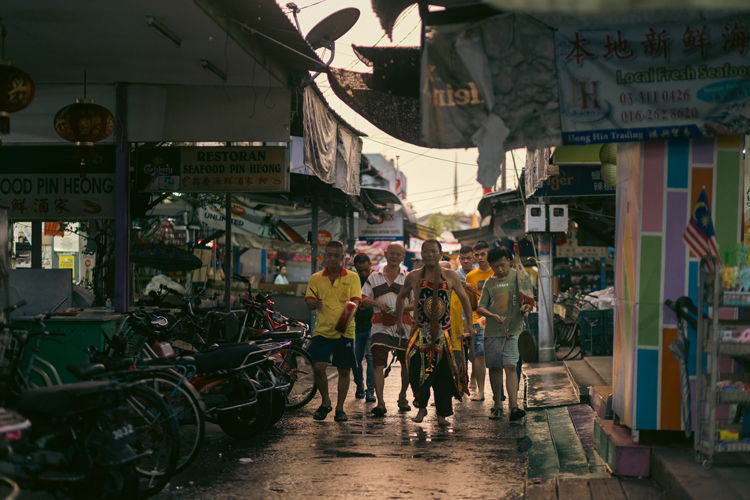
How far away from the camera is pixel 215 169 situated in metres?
9.53

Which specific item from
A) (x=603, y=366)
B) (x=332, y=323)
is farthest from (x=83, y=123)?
(x=603, y=366)

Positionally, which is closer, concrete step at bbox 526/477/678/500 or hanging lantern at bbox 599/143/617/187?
concrete step at bbox 526/477/678/500

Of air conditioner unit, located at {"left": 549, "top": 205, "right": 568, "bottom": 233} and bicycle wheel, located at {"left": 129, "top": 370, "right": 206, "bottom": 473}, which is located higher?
air conditioner unit, located at {"left": 549, "top": 205, "right": 568, "bottom": 233}

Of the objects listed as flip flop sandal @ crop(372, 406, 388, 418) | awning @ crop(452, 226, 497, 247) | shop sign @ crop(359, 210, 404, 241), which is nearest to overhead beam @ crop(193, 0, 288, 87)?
flip flop sandal @ crop(372, 406, 388, 418)

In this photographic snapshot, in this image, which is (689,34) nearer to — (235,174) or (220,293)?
(235,174)

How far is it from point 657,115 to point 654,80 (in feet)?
0.86

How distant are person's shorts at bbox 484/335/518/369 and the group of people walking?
0.04ft

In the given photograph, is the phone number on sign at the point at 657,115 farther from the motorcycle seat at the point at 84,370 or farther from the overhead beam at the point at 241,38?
the motorcycle seat at the point at 84,370

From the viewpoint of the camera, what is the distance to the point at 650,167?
5.29 meters

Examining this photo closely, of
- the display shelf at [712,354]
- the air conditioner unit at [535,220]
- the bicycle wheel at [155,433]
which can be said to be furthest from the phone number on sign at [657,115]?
the air conditioner unit at [535,220]

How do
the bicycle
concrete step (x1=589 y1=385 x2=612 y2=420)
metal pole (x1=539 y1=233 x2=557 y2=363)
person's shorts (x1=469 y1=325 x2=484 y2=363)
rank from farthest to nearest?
metal pole (x1=539 y1=233 x2=557 y2=363)
person's shorts (x1=469 y1=325 x2=484 y2=363)
concrete step (x1=589 y1=385 x2=612 y2=420)
the bicycle

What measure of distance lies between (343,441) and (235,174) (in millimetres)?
4151

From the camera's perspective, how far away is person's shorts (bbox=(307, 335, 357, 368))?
320 inches

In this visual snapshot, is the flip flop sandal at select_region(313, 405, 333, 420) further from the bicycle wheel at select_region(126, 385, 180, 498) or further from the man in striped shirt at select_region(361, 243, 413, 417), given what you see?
the bicycle wheel at select_region(126, 385, 180, 498)
